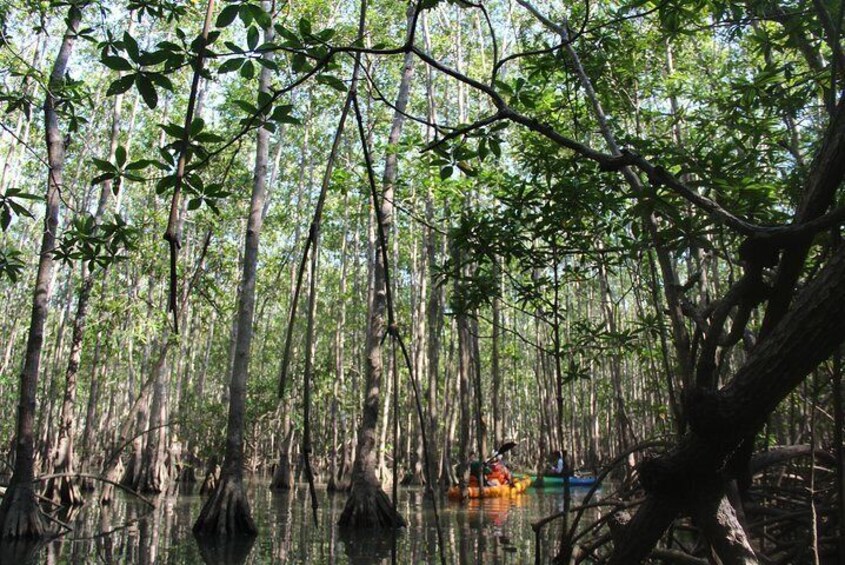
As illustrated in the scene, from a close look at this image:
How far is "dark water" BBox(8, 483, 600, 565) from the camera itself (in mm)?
6199

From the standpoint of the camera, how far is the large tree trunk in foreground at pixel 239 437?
8039 millimetres

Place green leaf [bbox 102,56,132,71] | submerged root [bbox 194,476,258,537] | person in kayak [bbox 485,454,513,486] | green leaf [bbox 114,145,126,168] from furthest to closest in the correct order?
person in kayak [bbox 485,454,513,486] < submerged root [bbox 194,476,258,537] < green leaf [bbox 114,145,126,168] < green leaf [bbox 102,56,132,71]

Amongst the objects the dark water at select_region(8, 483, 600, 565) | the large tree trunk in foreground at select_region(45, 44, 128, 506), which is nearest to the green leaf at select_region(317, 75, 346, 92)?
the dark water at select_region(8, 483, 600, 565)

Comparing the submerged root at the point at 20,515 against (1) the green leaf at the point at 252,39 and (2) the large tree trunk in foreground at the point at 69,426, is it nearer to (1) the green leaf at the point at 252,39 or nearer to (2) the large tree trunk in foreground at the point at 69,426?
(2) the large tree trunk in foreground at the point at 69,426

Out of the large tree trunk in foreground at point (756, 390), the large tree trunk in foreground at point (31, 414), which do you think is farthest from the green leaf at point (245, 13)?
the large tree trunk in foreground at point (31, 414)

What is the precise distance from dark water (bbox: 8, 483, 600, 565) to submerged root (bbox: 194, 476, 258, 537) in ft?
0.68

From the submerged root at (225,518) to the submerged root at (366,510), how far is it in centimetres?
143

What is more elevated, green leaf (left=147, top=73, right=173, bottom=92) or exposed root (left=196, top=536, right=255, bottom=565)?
green leaf (left=147, top=73, right=173, bottom=92)

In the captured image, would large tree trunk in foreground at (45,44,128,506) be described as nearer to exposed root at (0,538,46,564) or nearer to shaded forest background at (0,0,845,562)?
shaded forest background at (0,0,845,562)

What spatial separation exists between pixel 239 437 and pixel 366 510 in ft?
6.69

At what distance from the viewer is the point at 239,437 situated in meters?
8.79

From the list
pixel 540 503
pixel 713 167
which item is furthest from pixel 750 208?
pixel 540 503

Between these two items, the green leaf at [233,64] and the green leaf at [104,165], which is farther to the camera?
the green leaf at [104,165]

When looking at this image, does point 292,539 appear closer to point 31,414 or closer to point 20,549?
point 20,549
